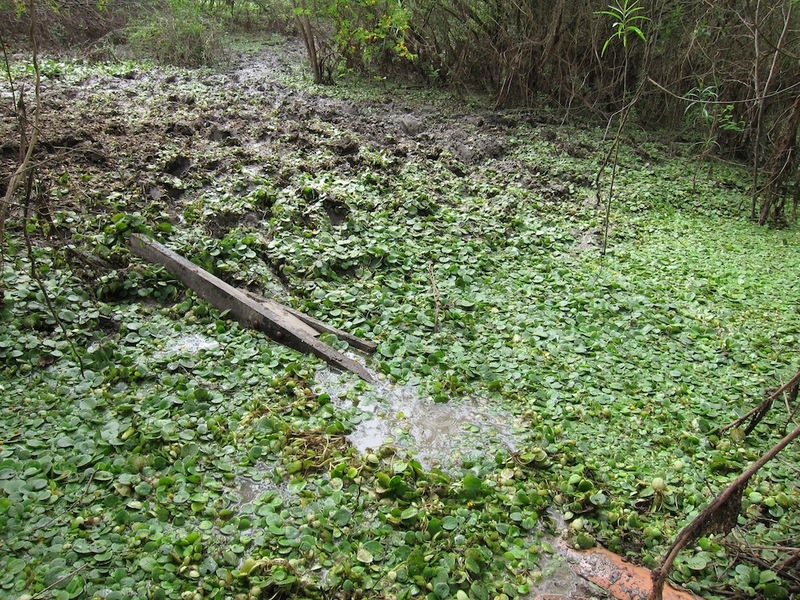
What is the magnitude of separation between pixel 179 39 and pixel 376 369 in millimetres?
9019

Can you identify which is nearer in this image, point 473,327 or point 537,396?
point 537,396

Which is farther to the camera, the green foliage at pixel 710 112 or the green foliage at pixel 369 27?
the green foliage at pixel 369 27

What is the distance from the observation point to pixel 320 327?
3643 mm

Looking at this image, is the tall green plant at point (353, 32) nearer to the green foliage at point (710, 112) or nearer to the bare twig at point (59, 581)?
the green foliage at point (710, 112)

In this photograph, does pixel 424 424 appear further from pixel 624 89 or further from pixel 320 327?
pixel 624 89

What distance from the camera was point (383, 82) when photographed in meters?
9.42

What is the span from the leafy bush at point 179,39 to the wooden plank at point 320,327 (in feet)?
25.9

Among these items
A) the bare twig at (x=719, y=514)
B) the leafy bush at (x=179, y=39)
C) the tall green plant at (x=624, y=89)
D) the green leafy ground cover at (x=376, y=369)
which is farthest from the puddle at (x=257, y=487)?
the leafy bush at (x=179, y=39)

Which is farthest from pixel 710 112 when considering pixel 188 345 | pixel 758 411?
pixel 188 345

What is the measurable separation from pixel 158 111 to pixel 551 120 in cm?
536

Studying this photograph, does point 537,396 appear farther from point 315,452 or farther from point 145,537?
point 145,537

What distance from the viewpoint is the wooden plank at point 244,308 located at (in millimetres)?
3373

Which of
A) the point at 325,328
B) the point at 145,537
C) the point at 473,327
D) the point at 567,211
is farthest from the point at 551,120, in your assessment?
the point at 145,537

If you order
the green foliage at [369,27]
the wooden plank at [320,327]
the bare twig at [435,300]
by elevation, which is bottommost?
the wooden plank at [320,327]
